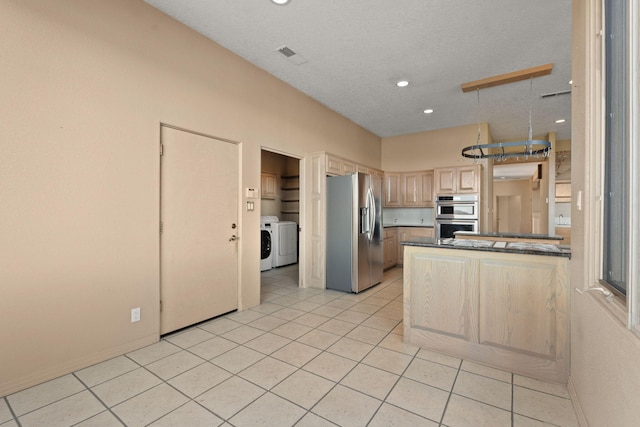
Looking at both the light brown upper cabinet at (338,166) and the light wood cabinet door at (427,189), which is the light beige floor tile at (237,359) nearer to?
the light brown upper cabinet at (338,166)

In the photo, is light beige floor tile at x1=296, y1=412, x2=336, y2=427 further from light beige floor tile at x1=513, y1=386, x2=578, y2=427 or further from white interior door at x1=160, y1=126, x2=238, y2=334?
white interior door at x1=160, y1=126, x2=238, y2=334

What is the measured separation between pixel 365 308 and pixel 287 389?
1826 millimetres

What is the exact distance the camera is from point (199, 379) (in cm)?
199

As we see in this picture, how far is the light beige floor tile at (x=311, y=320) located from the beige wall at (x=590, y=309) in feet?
6.78

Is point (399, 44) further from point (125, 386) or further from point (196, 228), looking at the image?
point (125, 386)

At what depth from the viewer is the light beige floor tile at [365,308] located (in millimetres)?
3412

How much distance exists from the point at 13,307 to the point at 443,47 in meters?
4.31

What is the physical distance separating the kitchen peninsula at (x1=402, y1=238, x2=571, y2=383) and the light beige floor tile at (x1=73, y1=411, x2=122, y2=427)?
2.20 meters

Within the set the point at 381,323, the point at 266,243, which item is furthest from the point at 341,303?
the point at 266,243

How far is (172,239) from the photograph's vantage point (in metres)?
2.70

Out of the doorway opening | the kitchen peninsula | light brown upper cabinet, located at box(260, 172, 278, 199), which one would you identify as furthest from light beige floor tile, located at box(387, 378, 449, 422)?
light brown upper cabinet, located at box(260, 172, 278, 199)

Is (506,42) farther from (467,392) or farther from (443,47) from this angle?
(467,392)

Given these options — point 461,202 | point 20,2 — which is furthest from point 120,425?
point 461,202

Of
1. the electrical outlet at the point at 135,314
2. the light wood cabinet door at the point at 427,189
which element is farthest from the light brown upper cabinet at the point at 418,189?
the electrical outlet at the point at 135,314
